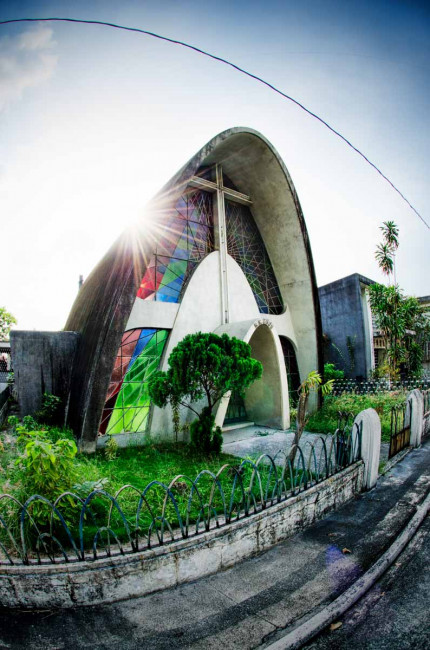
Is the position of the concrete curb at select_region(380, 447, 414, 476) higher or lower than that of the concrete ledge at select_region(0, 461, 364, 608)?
lower

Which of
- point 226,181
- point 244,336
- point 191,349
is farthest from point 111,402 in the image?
point 226,181

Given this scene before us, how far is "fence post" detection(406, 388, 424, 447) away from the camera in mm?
8273

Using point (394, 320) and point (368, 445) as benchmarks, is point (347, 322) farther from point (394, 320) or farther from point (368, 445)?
point (368, 445)

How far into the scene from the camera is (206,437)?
7.60 meters

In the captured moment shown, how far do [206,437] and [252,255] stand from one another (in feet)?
26.1

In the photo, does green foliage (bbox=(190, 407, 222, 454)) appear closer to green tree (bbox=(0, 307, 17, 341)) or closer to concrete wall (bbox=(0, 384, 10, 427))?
concrete wall (bbox=(0, 384, 10, 427))

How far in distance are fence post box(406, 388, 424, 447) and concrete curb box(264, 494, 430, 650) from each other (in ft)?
15.5

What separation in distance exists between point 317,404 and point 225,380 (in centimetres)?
674

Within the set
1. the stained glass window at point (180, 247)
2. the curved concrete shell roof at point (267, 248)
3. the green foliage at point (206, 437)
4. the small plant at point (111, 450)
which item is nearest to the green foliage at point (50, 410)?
the curved concrete shell roof at point (267, 248)

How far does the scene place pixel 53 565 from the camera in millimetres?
3146

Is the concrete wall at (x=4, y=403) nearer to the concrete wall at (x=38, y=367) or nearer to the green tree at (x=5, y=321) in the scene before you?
the concrete wall at (x=38, y=367)

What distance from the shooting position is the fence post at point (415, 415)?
8273mm

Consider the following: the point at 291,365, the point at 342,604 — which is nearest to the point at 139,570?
the point at 342,604

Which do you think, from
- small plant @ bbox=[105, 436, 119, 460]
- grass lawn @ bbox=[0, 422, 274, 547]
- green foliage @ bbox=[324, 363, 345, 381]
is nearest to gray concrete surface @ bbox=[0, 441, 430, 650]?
grass lawn @ bbox=[0, 422, 274, 547]
